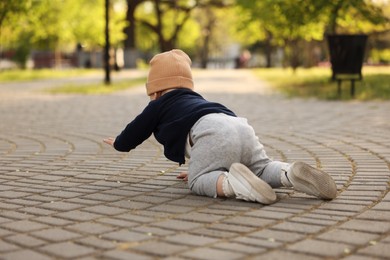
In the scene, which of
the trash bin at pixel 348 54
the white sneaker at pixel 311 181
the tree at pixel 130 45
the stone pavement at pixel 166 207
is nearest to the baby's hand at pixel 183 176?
the stone pavement at pixel 166 207

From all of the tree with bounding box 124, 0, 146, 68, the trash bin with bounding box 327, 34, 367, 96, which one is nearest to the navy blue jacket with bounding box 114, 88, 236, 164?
the trash bin with bounding box 327, 34, 367, 96

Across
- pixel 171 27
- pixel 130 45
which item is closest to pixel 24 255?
pixel 130 45

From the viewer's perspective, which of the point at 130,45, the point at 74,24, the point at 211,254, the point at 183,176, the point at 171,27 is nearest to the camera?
the point at 211,254

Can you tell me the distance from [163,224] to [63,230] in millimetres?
516

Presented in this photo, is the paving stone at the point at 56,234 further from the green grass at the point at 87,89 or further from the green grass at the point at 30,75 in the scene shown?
the green grass at the point at 30,75

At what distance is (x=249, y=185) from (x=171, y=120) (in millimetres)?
811

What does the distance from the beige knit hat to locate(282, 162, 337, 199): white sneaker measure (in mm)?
1086

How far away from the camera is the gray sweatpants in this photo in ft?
13.3

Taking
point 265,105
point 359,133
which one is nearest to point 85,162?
point 359,133

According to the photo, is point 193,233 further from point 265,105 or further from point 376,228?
point 265,105

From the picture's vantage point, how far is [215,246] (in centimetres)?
295

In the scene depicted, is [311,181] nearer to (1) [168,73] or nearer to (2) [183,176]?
(2) [183,176]

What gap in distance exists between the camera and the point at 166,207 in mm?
3803

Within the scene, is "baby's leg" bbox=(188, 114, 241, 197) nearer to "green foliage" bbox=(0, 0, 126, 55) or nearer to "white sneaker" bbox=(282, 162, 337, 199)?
"white sneaker" bbox=(282, 162, 337, 199)
